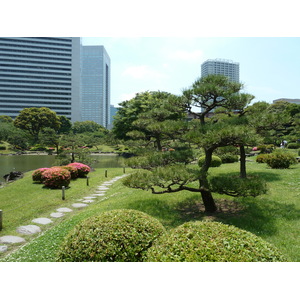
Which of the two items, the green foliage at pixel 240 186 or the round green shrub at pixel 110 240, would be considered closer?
the round green shrub at pixel 110 240

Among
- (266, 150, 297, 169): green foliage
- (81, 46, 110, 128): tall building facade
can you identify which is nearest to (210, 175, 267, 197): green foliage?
(266, 150, 297, 169): green foliage

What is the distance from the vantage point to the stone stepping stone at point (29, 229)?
5.64 m

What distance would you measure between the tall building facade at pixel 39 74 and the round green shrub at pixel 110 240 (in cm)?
8756

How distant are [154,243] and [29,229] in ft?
14.3

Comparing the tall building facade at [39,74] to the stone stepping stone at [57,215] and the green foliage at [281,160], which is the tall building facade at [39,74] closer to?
the green foliage at [281,160]

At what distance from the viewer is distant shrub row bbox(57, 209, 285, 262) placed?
2215 mm

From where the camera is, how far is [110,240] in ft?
9.07

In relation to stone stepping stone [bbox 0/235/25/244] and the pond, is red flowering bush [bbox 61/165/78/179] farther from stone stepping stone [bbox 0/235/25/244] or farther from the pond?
stone stepping stone [bbox 0/235/25/244]

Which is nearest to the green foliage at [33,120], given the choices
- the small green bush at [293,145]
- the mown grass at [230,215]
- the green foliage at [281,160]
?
the small green bush at [293,145]

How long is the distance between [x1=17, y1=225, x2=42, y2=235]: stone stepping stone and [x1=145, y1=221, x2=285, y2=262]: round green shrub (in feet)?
14.3

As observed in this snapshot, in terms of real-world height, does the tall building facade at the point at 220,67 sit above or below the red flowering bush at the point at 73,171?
above

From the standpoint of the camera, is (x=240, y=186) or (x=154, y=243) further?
(x=240, y=186)

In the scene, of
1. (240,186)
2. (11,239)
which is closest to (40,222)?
(11,239)

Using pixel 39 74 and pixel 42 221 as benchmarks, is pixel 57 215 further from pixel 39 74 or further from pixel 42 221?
pixel 39 74
